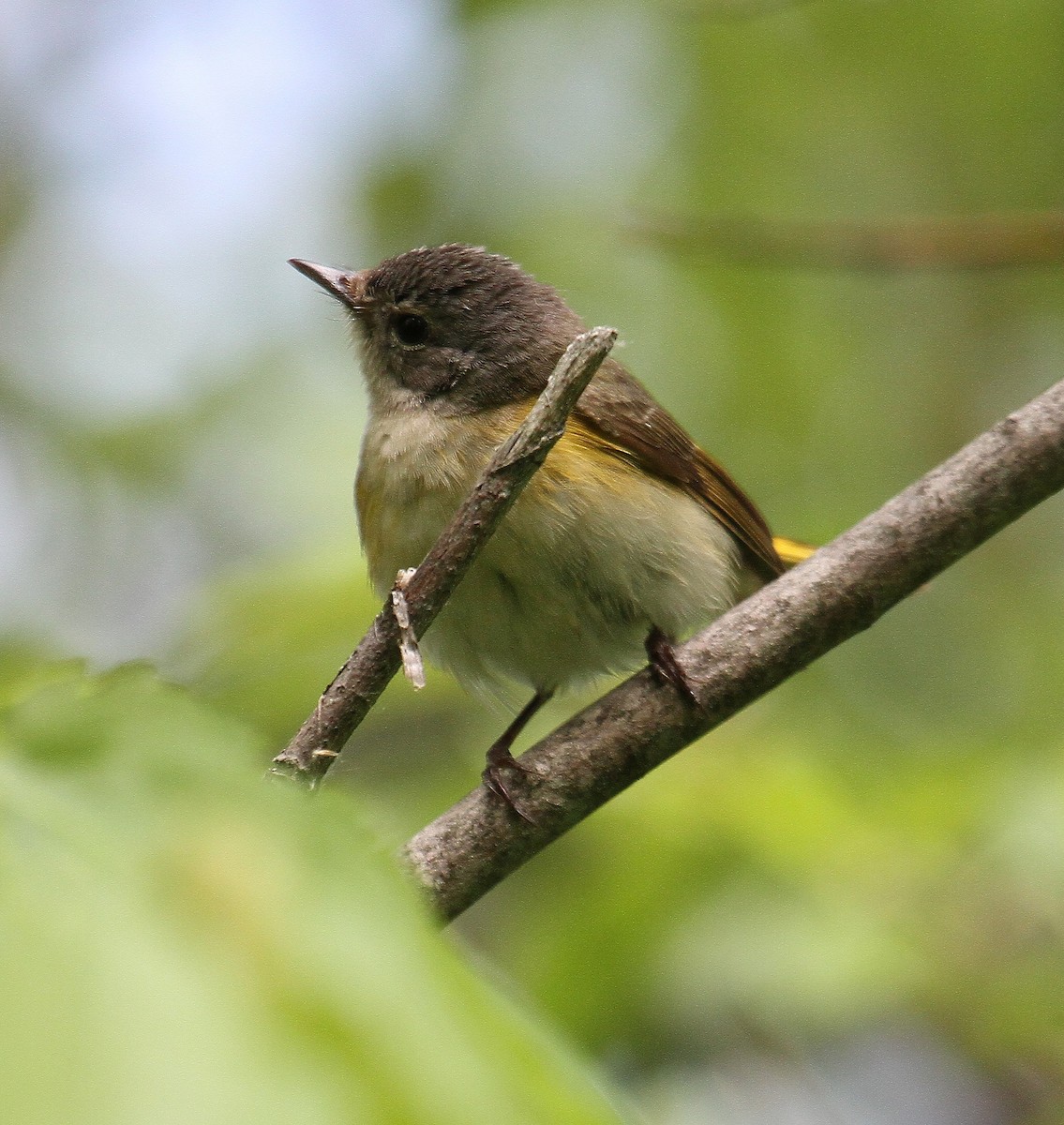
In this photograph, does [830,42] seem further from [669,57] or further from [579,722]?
[579,722]

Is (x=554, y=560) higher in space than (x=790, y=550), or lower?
higher

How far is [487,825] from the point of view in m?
2.56

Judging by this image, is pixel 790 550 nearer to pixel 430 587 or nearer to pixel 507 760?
pixel 507 760

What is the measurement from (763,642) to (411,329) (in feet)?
6.66

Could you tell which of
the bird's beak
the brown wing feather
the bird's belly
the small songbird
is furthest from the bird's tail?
the bird's beak

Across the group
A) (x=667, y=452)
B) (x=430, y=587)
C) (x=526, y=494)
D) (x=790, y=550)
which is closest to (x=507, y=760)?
(x=526, y=494)

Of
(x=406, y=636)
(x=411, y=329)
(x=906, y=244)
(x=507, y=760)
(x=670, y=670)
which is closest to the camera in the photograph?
(x=406, y=636)

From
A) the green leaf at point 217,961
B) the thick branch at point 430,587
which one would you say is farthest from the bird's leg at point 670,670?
the green leaf at point 217,961

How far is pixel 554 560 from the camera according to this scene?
3.43 meters

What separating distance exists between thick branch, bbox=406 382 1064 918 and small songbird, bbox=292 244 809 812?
0.59 ft

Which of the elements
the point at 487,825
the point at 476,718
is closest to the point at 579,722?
the point at 487,825

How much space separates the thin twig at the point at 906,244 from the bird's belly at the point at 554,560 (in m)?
0.91

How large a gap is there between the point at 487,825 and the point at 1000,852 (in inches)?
66.7

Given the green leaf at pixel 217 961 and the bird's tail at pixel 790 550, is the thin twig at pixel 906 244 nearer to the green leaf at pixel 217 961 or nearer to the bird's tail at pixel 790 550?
the bird's tail at pixel 790 550
